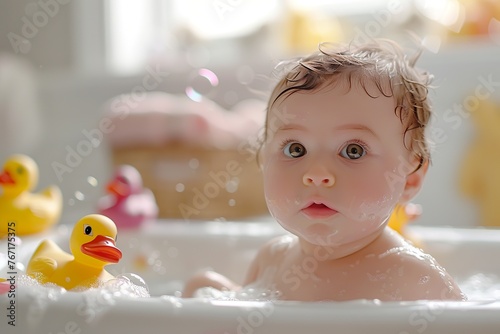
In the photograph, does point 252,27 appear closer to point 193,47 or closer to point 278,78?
point 193,47

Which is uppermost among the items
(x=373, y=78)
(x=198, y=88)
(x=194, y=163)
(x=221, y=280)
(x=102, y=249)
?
(x=194, y=163)

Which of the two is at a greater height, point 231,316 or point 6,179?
point 6,179

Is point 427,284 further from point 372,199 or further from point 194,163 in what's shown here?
point 194,163

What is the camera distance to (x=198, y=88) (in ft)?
5.58

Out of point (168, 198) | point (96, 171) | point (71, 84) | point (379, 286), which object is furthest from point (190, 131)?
point (379, 286)

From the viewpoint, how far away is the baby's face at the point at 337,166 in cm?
92

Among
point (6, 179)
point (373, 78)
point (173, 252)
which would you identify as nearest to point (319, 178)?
point (373, 78)

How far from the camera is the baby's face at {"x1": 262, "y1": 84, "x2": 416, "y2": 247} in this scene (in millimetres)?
921

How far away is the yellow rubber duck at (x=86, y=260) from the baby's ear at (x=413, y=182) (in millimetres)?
420

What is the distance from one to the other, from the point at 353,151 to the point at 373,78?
106 mm

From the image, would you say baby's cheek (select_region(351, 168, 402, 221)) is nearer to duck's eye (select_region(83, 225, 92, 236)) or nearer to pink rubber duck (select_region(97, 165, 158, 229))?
duck's eye (select_region(83, 225, 92, 236))

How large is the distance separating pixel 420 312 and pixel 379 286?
6.5 inches

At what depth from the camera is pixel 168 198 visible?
215cm

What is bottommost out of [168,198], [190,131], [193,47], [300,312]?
[300,312]
